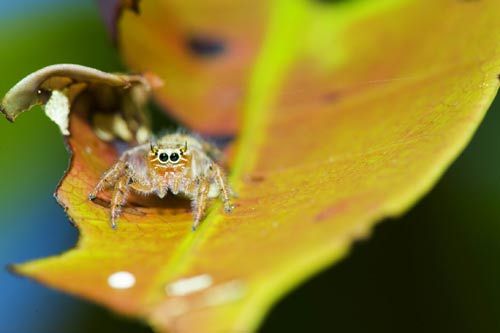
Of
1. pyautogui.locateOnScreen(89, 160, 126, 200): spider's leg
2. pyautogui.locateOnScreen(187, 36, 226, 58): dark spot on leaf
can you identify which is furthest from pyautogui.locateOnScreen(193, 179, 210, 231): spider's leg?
pyautogui.locateOnScreen(187, 36, 226, 58): dark spot on leaf

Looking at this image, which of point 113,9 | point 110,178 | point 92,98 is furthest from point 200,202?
point 113,9

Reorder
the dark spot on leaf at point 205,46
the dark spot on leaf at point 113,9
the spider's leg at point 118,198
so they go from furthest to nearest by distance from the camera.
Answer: the dark spot on leaf at point 205,46 → the dark spot on leaf at point 113,9 → the spider's leg at point 118,198

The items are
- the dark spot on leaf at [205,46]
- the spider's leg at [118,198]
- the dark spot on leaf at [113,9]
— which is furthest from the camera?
the dark spot on leaf at [205,46]

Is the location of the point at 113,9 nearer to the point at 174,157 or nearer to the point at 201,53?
the point at 201,53

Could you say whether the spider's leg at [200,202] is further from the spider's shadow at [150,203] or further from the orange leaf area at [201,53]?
the orange leaf area at [201,53]

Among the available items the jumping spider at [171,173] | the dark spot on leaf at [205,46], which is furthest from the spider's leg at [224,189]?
the dark spot on leaf at [205,46]

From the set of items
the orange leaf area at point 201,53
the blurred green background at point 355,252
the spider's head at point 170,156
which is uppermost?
the orange leaf area at point 201,53
